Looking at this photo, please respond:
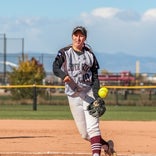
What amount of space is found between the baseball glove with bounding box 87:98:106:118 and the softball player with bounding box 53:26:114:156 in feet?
0.20

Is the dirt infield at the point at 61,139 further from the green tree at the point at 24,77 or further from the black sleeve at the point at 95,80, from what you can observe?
the green tree at the point at 24,77

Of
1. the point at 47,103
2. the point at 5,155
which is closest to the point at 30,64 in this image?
the point at 47,103

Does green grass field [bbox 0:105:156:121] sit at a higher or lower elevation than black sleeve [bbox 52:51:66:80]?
lower

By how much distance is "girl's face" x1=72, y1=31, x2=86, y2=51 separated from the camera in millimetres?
8070

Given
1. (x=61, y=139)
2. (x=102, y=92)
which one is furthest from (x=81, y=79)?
(x=61, y=139)

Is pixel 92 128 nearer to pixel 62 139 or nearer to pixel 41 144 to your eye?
pixel 41 144

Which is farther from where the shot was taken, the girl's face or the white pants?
the white pants

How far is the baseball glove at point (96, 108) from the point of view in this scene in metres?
8.00

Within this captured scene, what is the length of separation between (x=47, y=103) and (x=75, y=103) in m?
25.0

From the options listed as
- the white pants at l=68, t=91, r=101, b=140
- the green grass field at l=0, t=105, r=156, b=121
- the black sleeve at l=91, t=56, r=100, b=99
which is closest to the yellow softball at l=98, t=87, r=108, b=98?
the black sleeve at l=91, t=56, r=100, b=99

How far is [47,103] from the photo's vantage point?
33.2m

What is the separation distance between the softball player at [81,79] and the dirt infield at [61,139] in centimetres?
173

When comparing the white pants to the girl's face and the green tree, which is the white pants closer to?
the girl's face

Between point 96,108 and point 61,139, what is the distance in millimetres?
4938
